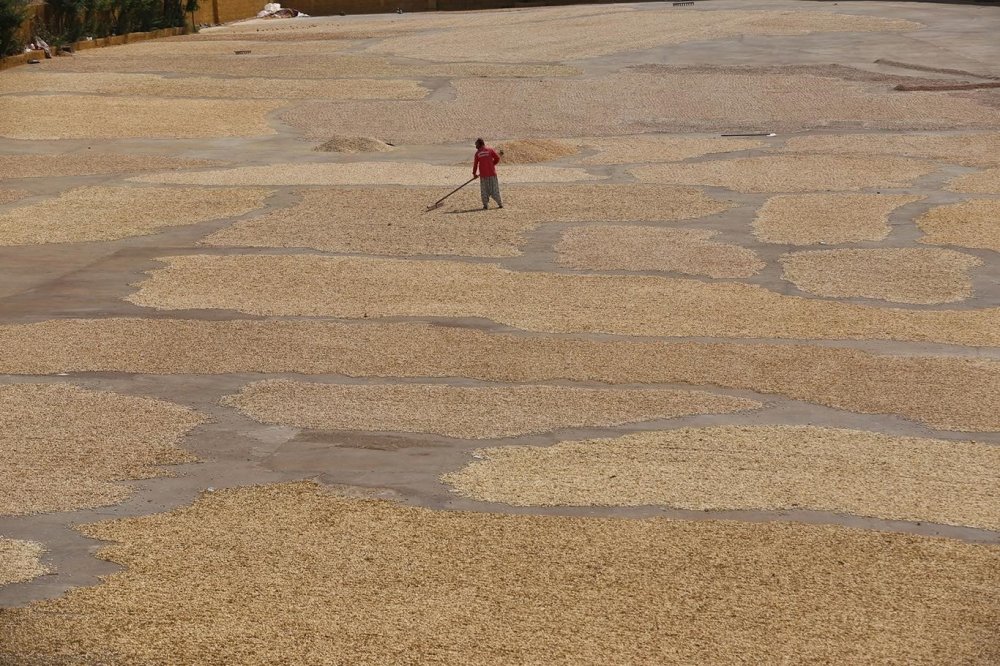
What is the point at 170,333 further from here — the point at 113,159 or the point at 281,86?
the point at 281,86

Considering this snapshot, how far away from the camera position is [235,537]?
27.9 feet

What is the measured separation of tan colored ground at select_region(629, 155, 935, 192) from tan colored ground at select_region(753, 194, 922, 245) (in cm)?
90

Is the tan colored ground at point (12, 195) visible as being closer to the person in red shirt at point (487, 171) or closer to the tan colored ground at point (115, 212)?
the tan colored ground at point (115, 212)

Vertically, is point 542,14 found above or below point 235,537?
above

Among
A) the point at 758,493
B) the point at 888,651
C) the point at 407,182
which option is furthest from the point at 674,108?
the point at 888,651

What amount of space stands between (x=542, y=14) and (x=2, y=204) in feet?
120

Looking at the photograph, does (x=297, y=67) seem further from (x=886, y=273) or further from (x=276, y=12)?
(x=276, y=12)

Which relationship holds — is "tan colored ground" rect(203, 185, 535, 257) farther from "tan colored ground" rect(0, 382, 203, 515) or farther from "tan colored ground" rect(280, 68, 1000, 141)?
"tan colored ground" rect(280, 68, 1000, 141)

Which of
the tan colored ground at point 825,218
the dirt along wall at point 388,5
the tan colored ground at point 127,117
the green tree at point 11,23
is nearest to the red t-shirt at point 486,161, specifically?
the tan colored ground at point 825,218

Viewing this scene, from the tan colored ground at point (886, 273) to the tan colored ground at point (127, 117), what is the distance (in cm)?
1422

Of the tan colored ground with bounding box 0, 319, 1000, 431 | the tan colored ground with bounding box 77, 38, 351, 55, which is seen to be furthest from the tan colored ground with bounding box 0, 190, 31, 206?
the tan colored ground with bounding box 77, 38, 351, 55

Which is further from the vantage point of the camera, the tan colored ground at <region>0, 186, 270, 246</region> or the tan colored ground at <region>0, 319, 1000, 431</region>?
the tan colored ground at <region>0, 186, 270, 246</region>

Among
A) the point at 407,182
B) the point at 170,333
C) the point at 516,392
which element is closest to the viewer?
the point at 516,392

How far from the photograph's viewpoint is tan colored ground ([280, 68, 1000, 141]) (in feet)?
88.9
